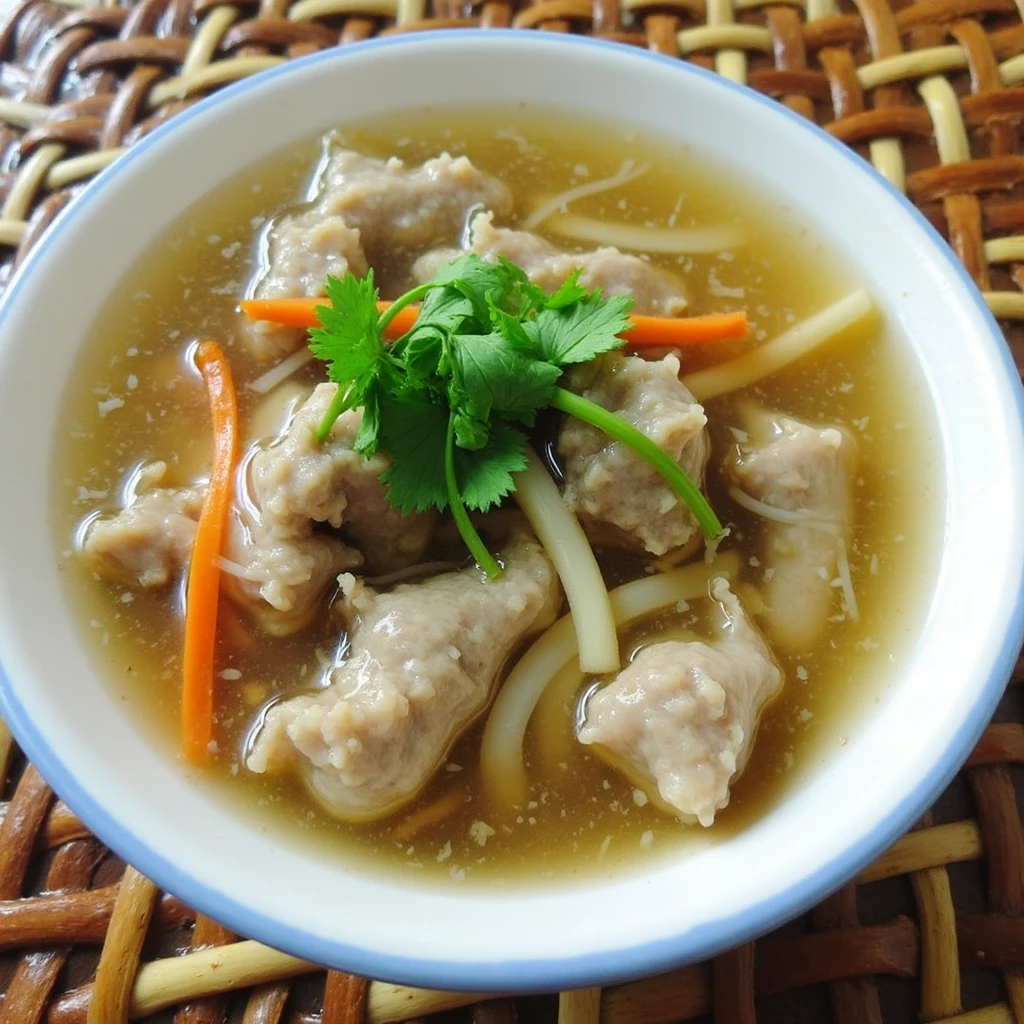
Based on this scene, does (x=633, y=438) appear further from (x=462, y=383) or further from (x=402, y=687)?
(x=402, y=687)

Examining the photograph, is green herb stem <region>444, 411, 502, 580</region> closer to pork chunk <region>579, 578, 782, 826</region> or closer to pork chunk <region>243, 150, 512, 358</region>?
pork chunk <region>579, 578, 782, 826</region>

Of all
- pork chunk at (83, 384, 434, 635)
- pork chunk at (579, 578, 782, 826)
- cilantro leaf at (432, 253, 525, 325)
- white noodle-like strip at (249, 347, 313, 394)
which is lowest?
pork chunk at (579, 578, 782, 826)

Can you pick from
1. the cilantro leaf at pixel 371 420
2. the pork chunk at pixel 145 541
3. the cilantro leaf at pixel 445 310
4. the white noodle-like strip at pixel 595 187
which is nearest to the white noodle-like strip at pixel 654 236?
the white noodle-like strip at pixel 595 187

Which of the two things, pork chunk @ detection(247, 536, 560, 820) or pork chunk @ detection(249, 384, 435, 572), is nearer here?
pork chunk @ detection(247, 536, 560, 820)

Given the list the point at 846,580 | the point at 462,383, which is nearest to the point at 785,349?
the point at 846,580

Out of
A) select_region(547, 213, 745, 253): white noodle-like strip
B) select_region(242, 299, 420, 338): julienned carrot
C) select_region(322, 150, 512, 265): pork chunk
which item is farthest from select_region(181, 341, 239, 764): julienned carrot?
select_region(547, 213, 745, 253): white noodle-like strip

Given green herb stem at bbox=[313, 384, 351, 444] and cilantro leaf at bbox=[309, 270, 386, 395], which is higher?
cilantro leaf at bbox=[309, 270, 386, 395]

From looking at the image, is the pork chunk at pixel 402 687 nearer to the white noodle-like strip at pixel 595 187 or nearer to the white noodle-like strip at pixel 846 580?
the white noodle-like strip at pixel 846 580
